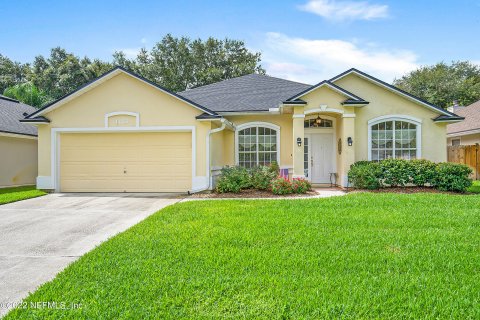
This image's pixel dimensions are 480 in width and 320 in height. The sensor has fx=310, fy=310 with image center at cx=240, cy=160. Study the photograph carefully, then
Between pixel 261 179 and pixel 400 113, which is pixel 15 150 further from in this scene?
pixel 400 113

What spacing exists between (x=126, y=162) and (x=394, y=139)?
10.9 meters

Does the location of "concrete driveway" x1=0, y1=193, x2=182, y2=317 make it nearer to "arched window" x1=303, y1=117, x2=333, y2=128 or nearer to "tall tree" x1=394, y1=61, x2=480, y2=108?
"arched window" x1=303, y1=117, x2=333, y2=128

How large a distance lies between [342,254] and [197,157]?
780cm

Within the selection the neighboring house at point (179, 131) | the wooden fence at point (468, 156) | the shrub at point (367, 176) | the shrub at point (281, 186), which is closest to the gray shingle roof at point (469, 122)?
the wooden fence at point (468, 156)

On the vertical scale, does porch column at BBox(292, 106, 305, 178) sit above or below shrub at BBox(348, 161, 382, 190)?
above

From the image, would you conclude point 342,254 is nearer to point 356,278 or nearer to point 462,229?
point 356,278

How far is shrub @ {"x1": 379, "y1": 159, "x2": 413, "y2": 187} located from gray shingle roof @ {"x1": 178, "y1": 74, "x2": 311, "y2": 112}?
16.6ft

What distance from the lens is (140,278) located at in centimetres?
367

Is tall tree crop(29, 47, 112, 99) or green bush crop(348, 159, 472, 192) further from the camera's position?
tall tree crop(29, 47, 112, 99)

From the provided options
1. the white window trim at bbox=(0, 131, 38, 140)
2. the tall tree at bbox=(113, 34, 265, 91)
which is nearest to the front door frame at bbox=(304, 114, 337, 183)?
the white window trim at bbox=(0, 131, 38, 140)

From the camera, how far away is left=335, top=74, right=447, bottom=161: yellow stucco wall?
42.0 feet

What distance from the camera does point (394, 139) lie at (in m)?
12.9

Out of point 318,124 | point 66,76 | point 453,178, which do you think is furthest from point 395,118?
point 66,76

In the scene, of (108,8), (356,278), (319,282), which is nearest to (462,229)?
(356,278)
